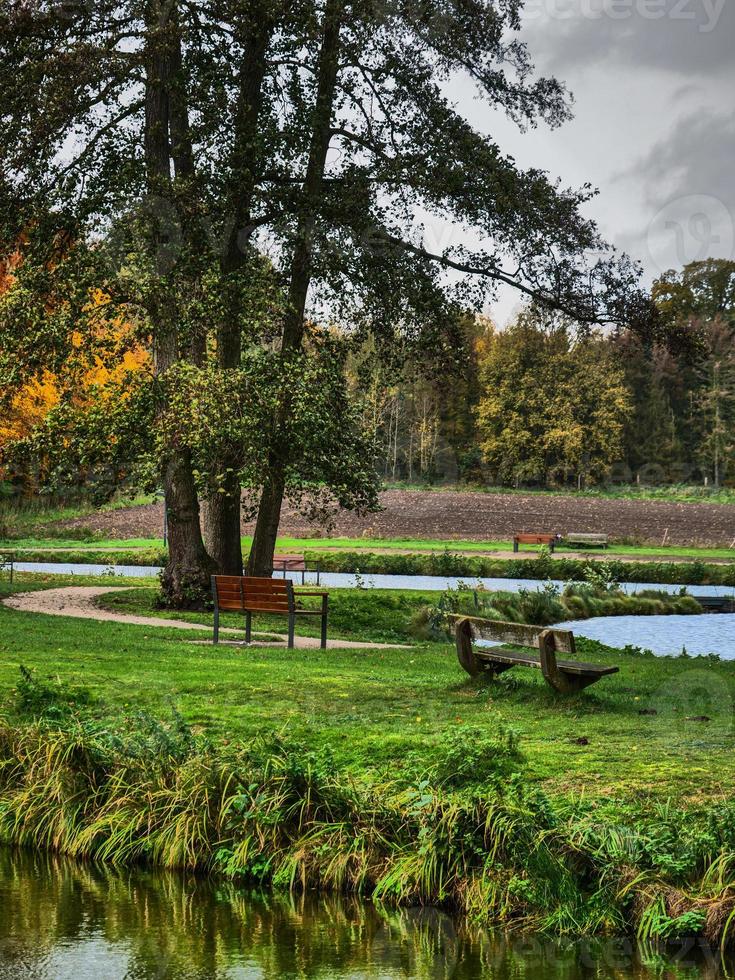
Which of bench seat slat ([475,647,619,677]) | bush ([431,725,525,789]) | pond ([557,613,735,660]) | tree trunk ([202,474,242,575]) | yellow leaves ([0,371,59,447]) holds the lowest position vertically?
pond ([557,613,735,660])

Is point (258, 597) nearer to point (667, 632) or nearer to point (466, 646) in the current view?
point (466, 646)

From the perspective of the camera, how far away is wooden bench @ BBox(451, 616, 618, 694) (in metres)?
11.5

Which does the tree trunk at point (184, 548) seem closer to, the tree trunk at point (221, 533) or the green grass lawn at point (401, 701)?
the tree trunk at point (221, 533)

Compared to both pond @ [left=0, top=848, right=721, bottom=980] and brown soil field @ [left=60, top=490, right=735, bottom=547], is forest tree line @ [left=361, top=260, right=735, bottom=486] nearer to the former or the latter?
brown soil field @ [left=60, top=490, right=735, bottom=547]

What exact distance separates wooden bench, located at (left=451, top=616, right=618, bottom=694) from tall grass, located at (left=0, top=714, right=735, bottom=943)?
2.48 meters

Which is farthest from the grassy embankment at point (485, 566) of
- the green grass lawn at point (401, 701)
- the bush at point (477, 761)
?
the bush at point (477, 761)

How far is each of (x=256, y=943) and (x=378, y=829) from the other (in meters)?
1.05

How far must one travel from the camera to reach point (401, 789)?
8094mm

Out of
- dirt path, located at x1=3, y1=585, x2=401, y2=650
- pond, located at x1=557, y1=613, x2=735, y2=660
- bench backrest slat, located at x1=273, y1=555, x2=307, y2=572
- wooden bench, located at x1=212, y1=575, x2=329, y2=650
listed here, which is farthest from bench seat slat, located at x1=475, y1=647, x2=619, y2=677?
bench backrest slat, located at x1=273, y1=555, x2=307, y2=572

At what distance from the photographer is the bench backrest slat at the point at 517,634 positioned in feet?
37.6

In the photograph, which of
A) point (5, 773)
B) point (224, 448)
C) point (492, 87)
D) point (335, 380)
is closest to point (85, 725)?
point (5, 773)

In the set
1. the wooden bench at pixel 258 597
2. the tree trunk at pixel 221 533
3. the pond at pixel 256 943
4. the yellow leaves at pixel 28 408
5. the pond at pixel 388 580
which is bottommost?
the pond at pixel 256 943

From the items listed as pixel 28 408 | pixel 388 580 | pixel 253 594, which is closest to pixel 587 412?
pixel 28 408

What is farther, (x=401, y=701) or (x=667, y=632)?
(x=667, y=632)
